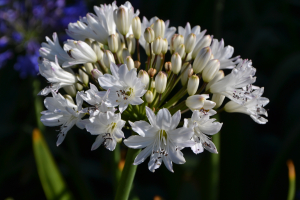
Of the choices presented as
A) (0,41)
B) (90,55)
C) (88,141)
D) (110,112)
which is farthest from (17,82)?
(110,112)

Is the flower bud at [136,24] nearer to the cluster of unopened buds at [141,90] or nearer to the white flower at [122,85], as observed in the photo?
the cluster of unopened buds at [141,90]

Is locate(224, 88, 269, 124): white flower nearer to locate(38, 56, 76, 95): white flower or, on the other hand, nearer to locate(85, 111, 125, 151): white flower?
locate(85, 111, 125, 151): white flower

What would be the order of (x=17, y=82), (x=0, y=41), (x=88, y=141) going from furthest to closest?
(x=17, y=82)
(x=88, y=141)
(x=0, y=41)

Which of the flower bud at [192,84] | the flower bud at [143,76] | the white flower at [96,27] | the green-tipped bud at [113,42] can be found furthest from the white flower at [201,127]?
the white flower at [96,27]

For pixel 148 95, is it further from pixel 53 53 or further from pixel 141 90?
pixel 53 53

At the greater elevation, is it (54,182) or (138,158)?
(138,158)

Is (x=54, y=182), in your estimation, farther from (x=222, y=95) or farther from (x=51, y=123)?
(x=222, y=95)
